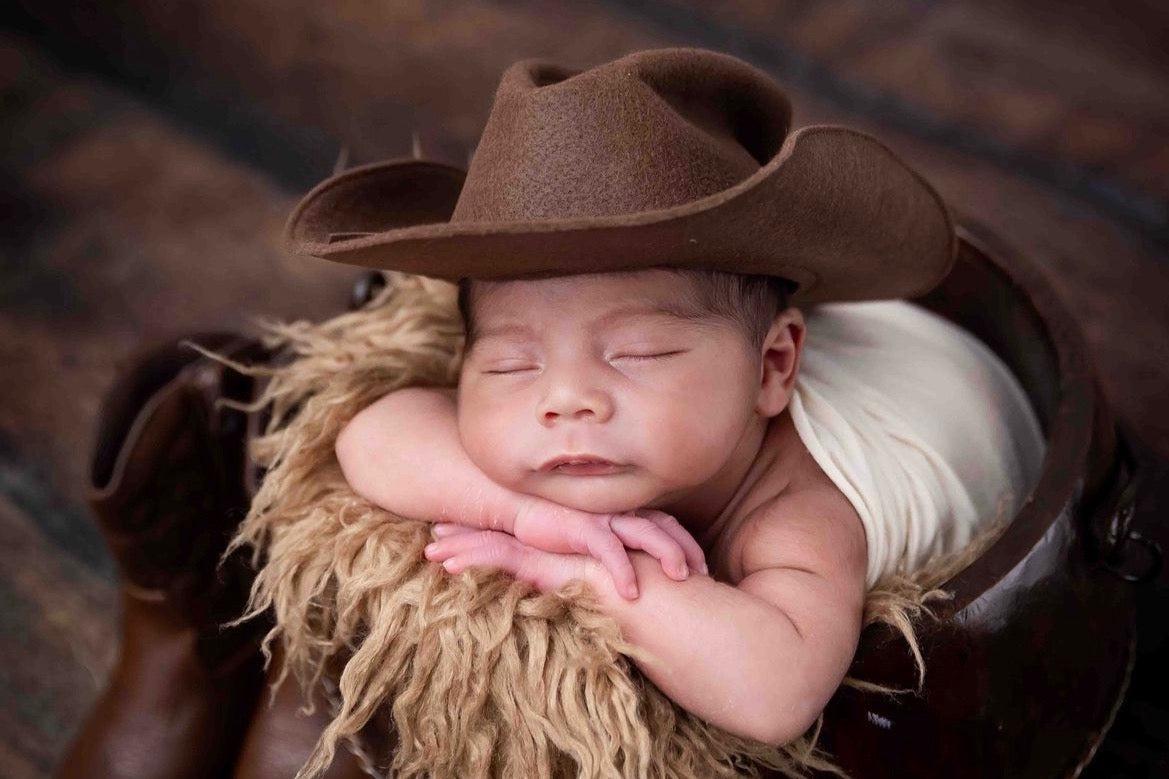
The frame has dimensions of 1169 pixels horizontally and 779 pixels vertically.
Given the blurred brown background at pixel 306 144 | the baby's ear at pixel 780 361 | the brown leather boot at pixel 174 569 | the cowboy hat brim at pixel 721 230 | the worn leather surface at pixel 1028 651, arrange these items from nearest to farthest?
the cowboy hat brim at pixel 721 230 → the worn leather surface at pixel 1028 651 → the baby's ear at pixel 780 361 → the brown leather boot at pixel 174 569 → the blurred brown background at pixel 306 144

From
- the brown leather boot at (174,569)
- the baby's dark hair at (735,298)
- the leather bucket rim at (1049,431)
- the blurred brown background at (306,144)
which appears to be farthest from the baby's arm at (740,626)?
the blurred brown background at (306,144)

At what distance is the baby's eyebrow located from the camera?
37.2 inches

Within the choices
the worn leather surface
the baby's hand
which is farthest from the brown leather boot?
the worn leather surface

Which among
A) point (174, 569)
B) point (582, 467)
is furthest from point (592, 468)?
point (174, 569)

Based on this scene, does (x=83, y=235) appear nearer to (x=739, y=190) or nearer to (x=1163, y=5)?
(x=739, y=190)

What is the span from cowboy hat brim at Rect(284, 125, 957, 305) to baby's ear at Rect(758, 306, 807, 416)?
5 cm

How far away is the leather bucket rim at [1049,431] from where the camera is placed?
95cm

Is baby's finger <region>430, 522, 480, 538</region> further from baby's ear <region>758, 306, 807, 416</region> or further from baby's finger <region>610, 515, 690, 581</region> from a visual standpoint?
baby's ear <region>758, 306, 807, 416</region>

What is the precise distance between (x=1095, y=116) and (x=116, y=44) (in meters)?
2.32

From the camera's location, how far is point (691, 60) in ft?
3.19

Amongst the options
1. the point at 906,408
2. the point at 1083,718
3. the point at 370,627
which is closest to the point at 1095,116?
the point at 906,408

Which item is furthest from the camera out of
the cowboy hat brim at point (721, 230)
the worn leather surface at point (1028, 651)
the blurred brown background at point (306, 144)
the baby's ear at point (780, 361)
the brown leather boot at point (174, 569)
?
the blurred brown background at point (306, 144)

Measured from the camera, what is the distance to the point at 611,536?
0.94 metres

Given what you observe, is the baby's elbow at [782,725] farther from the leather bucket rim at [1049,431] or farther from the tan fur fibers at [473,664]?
the leather bucket rim at [1049,431]
